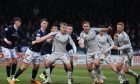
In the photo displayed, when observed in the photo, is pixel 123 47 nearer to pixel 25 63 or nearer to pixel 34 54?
pixel 34 54

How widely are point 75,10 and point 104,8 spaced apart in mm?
3171

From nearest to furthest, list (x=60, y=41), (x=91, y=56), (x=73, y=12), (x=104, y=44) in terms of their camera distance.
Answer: (x=60, y=41)
(x=91, y=56)
(x=104, y=44)
(x=73, y=12)

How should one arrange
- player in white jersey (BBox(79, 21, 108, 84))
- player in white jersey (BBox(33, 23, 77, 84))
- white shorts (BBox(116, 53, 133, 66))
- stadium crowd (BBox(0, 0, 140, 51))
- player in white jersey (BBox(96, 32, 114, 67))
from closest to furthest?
player in white jersey (BBox(33, 23, 77, 84))
white shorts (BBox(116, 53, 133, 66))
player in white jersey (BBox(79, 21, 108, 84))
player in white jersey (BBox(96, 32, 114, 67))
stadium crowd (BBox(0, 0, 140, 51))

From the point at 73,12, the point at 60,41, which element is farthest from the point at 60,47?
the point at 73,12

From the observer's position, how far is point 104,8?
45000mm

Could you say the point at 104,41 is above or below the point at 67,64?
above

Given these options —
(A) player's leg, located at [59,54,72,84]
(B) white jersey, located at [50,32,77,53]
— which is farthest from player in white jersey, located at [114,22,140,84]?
(A) player's leg, located at [59,54,72,84]

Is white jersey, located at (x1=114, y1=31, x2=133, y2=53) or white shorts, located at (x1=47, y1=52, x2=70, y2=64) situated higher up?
white jersey, located at (x1=114, y1=31, x2=133, y2=53)

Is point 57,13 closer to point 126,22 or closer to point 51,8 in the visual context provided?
point 51,8

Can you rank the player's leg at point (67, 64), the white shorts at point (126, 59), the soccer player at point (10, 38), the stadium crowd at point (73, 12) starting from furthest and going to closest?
the stadium crowd at point (73, 12) < the soccer player at point (10, 38) < the white shorts at point (126, 59) < the player's leg at point (67, 64)

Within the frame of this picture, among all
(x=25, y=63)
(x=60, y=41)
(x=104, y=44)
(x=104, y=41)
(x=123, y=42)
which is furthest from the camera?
(x=104, y=44)

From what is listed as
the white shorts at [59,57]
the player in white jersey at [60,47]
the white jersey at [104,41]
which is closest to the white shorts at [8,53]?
the player in white jersey at [60,47]

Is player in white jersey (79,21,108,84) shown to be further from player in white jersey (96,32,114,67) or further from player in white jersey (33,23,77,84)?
player in white jersey (96,32,114,67)

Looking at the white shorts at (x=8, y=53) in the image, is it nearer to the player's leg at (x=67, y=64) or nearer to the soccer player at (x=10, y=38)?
the soccer player at (x=10, y=38)
